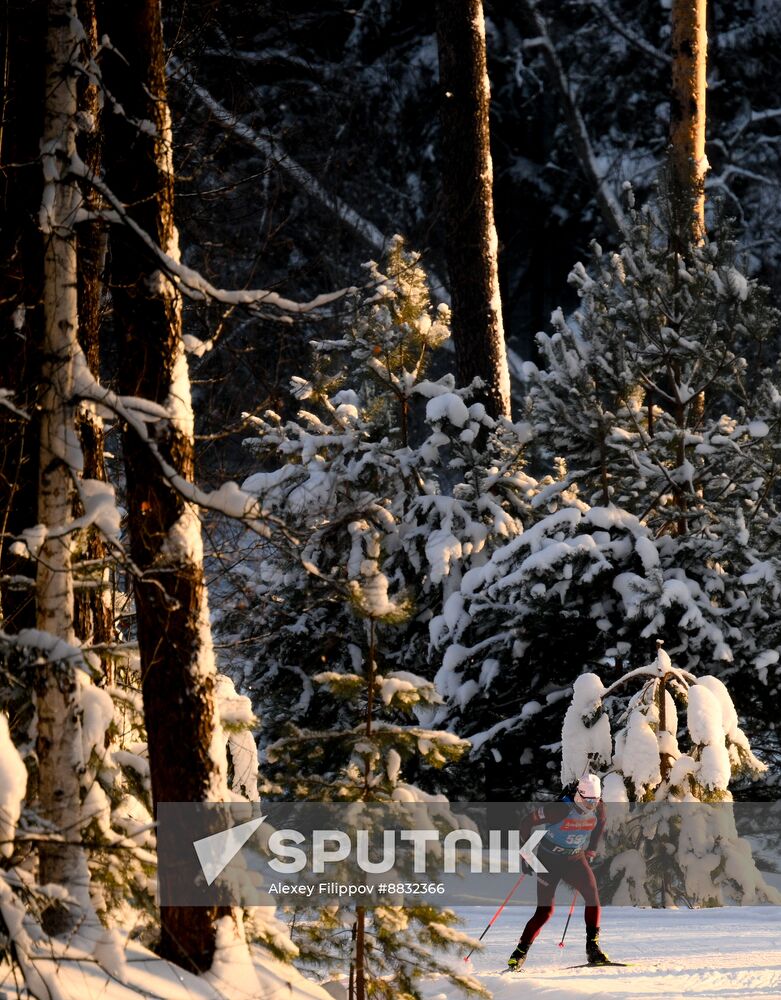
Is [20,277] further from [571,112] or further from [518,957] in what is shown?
[571,112]

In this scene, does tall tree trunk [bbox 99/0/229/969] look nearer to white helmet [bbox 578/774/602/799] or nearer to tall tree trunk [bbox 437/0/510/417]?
white helmet [bbox 578/774/602/799]

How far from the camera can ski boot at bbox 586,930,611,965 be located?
7.23 m

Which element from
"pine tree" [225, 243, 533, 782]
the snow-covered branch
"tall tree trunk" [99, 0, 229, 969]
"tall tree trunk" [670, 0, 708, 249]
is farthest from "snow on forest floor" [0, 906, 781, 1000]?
the snow-covered branch

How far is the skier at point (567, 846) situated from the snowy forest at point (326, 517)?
0.61 meters

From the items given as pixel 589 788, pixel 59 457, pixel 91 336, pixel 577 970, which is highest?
pixel 91 336

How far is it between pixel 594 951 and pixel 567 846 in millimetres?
589

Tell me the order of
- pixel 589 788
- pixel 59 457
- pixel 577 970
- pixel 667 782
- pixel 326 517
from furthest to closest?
pixel 667 782, pixel 326 517, pixel 589 788, pixel 577 970, pixel 59 457

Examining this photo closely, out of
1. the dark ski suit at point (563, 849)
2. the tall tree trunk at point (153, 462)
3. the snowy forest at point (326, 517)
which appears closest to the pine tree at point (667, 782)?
the snowy forest at point (326, 517)

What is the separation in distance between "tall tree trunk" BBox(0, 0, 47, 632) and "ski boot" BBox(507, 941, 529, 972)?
3309 mm

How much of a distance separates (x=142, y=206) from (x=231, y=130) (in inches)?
46.5

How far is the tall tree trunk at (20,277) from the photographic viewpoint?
550 cm

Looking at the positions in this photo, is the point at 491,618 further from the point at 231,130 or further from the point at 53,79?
the point at 53,79

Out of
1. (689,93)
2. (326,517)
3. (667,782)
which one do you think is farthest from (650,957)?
(689,93)

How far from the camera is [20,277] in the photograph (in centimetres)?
589
